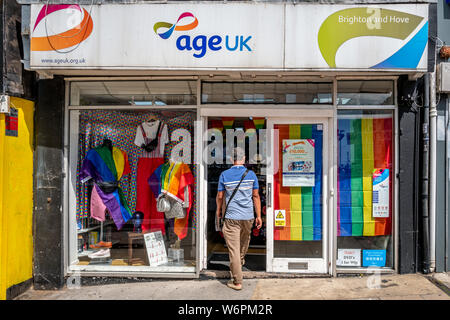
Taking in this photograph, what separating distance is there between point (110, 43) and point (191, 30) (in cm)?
107

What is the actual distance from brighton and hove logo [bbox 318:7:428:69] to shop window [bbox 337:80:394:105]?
1.95ft

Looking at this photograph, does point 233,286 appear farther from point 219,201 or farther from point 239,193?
point 239,193

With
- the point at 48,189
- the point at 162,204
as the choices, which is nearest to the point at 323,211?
the point at 162,204

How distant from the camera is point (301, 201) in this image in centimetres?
503

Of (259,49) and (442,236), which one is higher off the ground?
(259,49)

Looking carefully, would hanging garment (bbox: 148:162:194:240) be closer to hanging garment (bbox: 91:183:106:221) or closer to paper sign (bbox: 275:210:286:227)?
hanging garment (bbox: 91:183:106:221)

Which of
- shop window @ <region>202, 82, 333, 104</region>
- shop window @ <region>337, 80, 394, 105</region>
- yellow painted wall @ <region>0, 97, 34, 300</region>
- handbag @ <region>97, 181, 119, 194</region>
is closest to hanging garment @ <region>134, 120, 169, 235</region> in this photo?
handbag @ <region>97, 181, 119, 194</region>

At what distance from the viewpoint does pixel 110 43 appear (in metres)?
4.35

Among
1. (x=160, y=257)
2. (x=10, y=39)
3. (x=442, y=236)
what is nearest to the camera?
(x=10, y=39)

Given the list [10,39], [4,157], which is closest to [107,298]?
[4,157]

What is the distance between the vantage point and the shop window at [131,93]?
504cm

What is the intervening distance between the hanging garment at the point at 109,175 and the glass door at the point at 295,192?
7.55 ft
